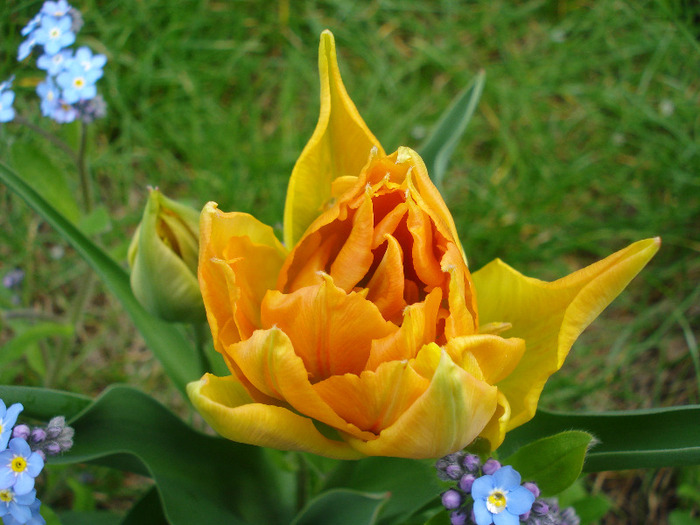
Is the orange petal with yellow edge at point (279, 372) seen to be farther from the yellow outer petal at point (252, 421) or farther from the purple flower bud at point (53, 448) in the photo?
the purple flower bud at point (53, 448)

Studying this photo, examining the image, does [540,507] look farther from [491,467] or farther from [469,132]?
[469,132]

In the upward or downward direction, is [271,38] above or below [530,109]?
above

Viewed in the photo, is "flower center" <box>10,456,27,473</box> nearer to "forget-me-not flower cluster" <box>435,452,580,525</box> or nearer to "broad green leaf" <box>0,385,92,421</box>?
"broad green leaf" <box>0,385,92,421</box>

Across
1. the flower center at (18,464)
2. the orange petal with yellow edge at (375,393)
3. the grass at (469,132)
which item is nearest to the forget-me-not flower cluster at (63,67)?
the grass at (469,132)

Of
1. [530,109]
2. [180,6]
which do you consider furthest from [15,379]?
[530,109]

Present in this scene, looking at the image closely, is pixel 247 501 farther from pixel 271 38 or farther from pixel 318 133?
pixel 271 38
